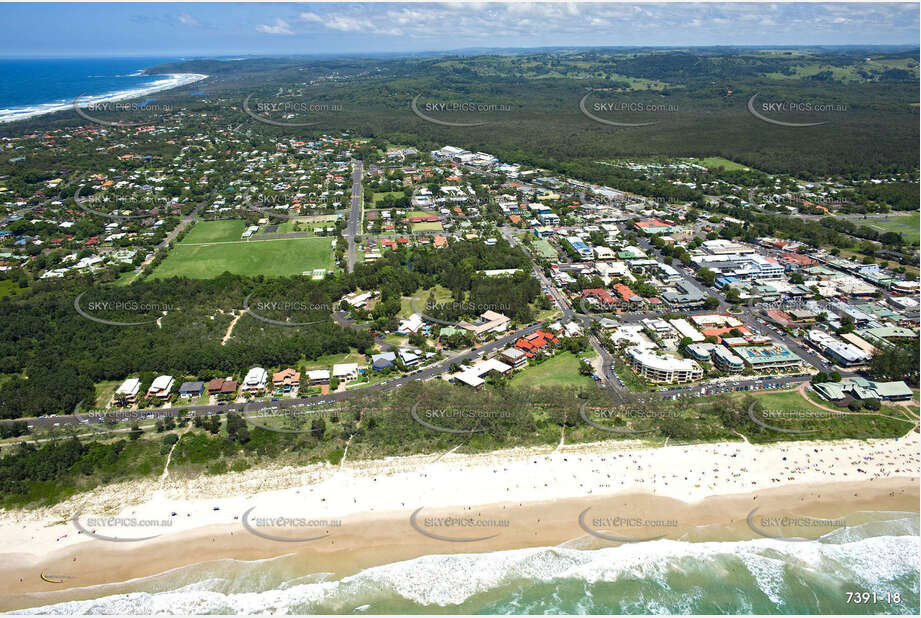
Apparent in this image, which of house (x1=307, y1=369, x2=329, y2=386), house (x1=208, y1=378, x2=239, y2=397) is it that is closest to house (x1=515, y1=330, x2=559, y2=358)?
house (x1=307, y1=369, x2=329, y2=386)

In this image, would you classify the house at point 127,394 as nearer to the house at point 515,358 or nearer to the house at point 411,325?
the house at point 411,325

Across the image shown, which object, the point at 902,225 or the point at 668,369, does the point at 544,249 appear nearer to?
the point at 668,369

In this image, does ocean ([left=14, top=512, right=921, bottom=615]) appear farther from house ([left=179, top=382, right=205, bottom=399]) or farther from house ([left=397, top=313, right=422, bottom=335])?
house ([left=397, top=313, right=422, bottom=335])

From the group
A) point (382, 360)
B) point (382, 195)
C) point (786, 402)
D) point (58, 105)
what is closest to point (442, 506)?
point (382, 360)

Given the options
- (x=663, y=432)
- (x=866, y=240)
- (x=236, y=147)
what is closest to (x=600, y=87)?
(x=236, y=147)

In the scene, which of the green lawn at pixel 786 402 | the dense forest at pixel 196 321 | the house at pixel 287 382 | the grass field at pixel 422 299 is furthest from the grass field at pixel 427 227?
the green lawn at pixel 786 402

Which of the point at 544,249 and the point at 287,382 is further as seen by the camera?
the point at 544,249
